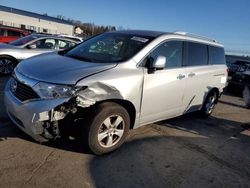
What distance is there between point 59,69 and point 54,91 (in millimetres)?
446

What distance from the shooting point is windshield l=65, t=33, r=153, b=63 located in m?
4.40

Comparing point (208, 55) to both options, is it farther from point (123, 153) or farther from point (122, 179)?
point (122, 179)

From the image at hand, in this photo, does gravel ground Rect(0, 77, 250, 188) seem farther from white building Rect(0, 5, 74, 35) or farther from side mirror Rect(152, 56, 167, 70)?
white building Rect(0, 5, 74, 35)

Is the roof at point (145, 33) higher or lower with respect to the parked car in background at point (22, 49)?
higher

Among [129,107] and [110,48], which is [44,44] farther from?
[129,107]

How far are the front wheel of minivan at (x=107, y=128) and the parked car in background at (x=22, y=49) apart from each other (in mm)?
6409

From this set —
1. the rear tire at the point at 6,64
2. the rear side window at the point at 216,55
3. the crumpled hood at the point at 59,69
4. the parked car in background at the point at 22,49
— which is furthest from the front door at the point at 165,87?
the rear tire at the point at 6,64

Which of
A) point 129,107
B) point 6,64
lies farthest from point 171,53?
point 6,64

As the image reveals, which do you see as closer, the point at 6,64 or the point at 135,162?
the point at 135,162

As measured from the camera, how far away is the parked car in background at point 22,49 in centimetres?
923

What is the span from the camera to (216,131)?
19.6 ft

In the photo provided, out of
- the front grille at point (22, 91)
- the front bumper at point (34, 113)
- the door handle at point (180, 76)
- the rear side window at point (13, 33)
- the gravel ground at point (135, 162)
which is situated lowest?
the gravel ground at point (135, 162)

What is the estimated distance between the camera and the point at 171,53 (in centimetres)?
495

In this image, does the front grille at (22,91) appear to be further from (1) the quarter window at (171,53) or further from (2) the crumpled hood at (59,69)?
(1) the quarter window at (171,53)
